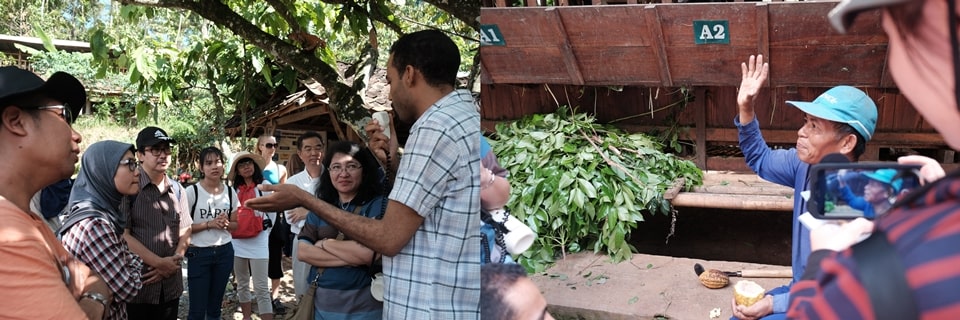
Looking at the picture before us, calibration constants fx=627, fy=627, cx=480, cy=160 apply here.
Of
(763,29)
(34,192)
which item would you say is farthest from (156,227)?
(763,29)

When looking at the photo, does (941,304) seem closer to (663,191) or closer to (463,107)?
(663,191)

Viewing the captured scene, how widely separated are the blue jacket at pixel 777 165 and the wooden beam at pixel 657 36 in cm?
18

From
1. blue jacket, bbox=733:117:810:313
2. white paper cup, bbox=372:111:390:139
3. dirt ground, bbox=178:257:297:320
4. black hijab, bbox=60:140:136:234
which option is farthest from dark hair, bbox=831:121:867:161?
dirt ground, bbox=178:257:297:320

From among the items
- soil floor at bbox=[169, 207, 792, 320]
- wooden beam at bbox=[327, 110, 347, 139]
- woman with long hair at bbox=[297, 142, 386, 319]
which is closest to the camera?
soil floor at bbox=[169, 207, 792, 320]

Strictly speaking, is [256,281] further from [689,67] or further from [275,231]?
[689,67]

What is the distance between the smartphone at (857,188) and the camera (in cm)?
70

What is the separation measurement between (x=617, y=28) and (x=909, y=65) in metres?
0.78

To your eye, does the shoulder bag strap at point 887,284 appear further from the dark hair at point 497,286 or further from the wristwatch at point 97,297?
the wristwatch at point 97,297

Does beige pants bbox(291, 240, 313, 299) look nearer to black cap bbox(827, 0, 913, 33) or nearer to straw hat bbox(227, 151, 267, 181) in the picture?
straw hat bbox(227, 151, 267, 181)

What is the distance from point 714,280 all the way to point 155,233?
2.22m

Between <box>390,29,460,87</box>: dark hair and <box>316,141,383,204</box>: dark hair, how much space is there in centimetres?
52

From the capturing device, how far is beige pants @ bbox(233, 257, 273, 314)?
3.63m

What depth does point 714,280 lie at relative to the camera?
1.43 metres

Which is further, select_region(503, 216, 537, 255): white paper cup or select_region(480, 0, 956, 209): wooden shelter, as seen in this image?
select_region(503, 216, 537, 255): white paper cup
